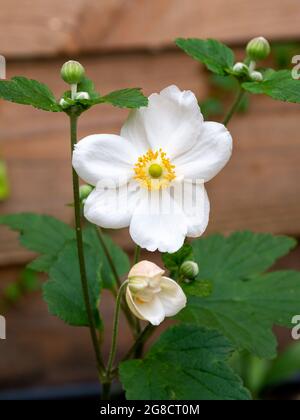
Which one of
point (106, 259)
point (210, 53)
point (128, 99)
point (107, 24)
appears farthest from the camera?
point (107, 24)

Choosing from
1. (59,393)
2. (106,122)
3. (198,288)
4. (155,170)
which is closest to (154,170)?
(155,170)

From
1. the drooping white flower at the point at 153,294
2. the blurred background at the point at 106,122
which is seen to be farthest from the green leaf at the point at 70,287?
the blurred background at the point at 106,122

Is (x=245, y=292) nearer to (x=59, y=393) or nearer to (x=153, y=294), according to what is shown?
(x=153, y=294)

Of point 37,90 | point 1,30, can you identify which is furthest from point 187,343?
point 1,30

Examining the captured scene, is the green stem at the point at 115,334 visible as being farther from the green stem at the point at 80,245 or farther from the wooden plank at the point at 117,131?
the wooden plank at the point at 117,131

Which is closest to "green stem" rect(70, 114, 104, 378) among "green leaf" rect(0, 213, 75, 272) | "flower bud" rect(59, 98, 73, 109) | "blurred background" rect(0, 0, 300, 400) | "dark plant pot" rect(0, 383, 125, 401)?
"flower bud" rect(59, 98, 73, 109)

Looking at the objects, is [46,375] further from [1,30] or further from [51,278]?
[51,278]

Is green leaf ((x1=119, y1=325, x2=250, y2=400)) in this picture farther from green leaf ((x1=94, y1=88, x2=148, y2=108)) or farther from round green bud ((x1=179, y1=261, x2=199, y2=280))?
green leaf ((x1=94, y1=88, x2=148, y2=108))
